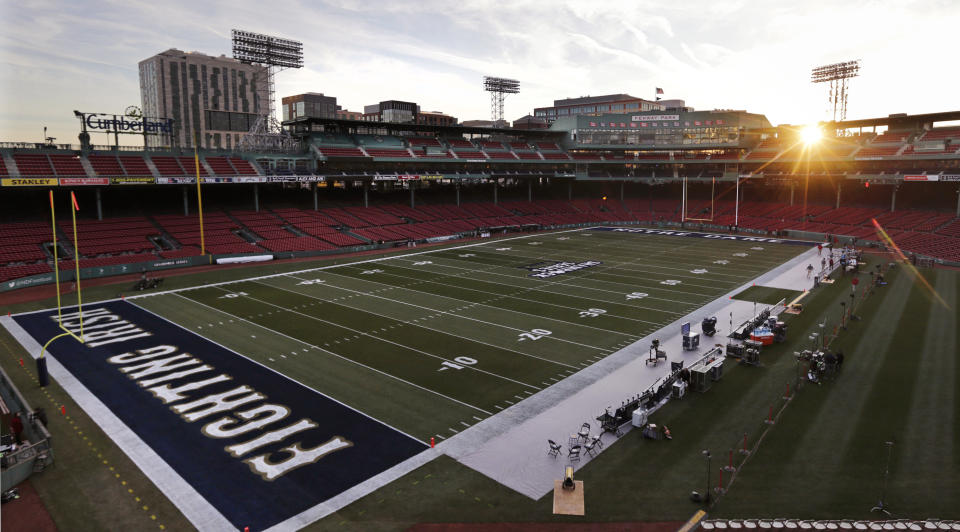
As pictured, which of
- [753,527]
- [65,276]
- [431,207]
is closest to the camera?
[753,527]

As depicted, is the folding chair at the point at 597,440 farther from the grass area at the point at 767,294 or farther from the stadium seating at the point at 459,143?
the stadium seating at the point at 459,143

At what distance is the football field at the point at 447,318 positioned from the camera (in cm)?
1905

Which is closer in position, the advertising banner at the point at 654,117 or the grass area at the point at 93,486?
the grass area at the point at 93,486

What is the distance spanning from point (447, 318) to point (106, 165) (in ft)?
124

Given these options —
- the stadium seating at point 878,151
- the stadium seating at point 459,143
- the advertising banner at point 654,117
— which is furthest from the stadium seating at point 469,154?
the stadium seating at point 878,151

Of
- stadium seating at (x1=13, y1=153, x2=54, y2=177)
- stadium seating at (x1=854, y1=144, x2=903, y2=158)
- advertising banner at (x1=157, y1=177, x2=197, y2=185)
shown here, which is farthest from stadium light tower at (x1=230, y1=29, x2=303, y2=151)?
stadium seating at (x1=854, y1=144, x2=903, y2=158)

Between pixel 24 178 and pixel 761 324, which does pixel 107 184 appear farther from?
pixel 761 324

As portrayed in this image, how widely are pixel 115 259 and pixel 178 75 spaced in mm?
148455

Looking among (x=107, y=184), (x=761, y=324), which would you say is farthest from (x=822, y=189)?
(x=107, y=184)

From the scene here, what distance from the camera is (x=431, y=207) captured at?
70.6m

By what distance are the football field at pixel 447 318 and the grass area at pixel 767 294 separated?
1.31 m

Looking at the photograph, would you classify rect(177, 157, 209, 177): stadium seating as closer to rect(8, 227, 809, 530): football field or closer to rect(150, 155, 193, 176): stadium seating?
rect(150, 155, 193, 176): stadium seating

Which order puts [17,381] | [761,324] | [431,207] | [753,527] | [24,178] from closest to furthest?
[753,527] → [17,381] → [761,324] → [24,178] → [431,207]

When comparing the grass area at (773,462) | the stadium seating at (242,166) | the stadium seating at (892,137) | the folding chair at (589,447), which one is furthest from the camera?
the stadium seating at (892,137)
